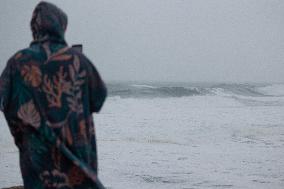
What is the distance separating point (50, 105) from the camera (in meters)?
1.87

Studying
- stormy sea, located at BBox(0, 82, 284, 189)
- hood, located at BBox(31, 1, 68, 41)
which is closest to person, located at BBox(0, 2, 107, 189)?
hood, located at BBox(31, 1, 68, 41)

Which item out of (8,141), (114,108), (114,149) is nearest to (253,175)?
(114,149)

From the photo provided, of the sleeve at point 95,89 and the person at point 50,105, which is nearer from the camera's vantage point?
the person at point 50,105

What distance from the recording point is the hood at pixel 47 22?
6.16 feet

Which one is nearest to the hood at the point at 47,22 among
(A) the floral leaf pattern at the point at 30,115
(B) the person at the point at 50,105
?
(B) the person at the point at 50,105

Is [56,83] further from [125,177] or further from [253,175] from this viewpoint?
[253,175]

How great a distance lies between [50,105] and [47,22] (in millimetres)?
383

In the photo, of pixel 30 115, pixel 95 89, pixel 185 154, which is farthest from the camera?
pixel 185 154

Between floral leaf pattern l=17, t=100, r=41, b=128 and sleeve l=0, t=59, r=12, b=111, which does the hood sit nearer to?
sleeve l=0, t=59, r=12, b=111

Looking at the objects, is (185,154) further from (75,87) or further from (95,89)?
(75,87)

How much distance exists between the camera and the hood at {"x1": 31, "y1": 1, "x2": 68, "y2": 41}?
1.88 metres

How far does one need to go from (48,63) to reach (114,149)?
20.8 ft

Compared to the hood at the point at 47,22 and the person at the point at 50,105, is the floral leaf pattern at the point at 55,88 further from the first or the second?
the hood at the point at 47,22

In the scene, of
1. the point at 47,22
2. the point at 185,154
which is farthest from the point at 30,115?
the point at 185,154
